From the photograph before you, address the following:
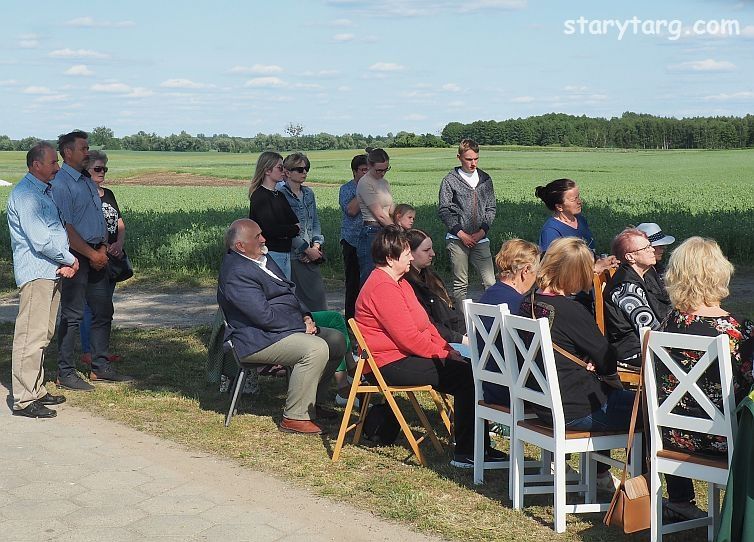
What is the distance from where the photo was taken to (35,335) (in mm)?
7961

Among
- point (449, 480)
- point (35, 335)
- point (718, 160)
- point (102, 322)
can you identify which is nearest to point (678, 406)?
point (449, 480)

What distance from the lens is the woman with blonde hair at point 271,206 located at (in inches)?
372

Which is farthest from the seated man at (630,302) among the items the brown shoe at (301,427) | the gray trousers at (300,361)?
the brown shoe at (301,427)

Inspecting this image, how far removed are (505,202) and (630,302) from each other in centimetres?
2276

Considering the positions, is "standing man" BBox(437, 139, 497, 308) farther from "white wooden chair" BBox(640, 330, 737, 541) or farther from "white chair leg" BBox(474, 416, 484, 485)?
"white wooden chair" BBox(640, 330, 737, 541)

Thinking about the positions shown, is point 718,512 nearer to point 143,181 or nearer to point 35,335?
point 35,335

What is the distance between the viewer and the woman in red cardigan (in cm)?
664

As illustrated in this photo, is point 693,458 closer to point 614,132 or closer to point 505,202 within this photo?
point 505,202

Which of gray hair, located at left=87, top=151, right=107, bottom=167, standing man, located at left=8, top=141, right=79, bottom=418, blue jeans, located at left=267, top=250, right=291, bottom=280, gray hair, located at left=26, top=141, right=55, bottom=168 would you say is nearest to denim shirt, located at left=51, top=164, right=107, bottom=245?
gray hair, located at left=87, top=151, right=107, bottom=167

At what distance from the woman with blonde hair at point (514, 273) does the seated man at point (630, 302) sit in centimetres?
53

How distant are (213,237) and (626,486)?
14.4 metres

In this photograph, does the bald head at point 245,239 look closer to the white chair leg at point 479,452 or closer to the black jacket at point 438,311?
the black jacket at point 438,311

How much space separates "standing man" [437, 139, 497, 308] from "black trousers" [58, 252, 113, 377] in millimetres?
3464

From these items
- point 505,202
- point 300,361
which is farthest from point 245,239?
point 505,202
